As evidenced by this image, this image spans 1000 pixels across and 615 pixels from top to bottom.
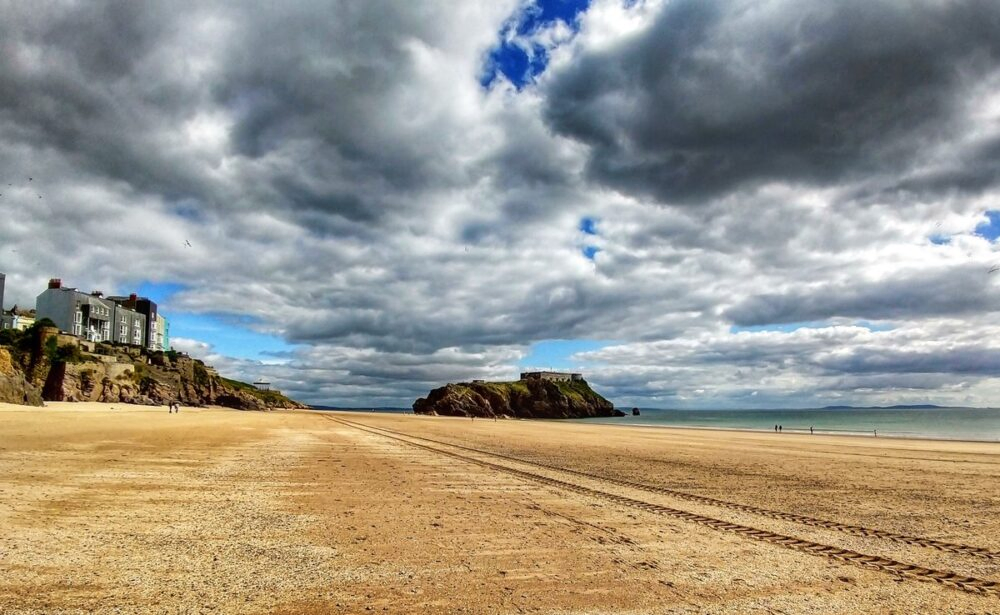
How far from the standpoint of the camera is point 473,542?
8.00 m

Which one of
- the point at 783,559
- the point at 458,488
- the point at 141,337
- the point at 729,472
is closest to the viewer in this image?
the point at 783,559

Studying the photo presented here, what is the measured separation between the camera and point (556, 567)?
6855 mm

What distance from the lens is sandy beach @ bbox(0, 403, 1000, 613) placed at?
18.6 feet

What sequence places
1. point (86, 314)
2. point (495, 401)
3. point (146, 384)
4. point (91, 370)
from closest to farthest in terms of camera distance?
1. point (91, 370)
2. point (146, 384)
3. point (86, 314)
4. point (495, 401)

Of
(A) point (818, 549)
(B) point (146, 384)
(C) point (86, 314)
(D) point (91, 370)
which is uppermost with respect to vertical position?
(C) point (86, 314)

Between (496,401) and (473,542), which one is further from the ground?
(473,542)

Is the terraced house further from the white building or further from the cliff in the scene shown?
the cliff

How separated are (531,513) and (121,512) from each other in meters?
6.85

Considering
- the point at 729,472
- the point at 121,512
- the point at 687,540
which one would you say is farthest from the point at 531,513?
the point at 729,472

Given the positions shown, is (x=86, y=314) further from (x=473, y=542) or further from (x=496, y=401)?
(x=473, y=542)

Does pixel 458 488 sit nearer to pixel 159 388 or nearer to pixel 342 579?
pixel 342 579

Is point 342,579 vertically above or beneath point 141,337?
beneath

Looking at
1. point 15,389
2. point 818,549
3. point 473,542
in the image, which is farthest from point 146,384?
point 818,549

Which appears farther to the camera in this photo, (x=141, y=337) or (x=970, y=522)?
(x=141, y=337)
